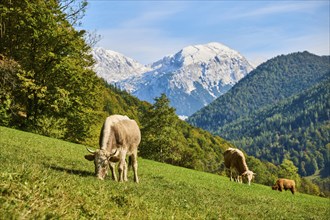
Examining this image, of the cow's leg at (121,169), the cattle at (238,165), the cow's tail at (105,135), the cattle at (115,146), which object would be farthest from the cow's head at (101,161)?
the cattle at (238,165)

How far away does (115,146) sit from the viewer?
765 inches

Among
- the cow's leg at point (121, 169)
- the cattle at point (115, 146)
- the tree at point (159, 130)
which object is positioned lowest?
the cow's leg at point (121, 169)

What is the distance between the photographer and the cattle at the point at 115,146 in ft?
59.4

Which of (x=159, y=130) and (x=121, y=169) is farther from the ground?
(x=159, y=130)

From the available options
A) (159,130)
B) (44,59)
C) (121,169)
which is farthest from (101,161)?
(159,130)

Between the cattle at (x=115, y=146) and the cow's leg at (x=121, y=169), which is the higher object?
the cattle at (x=115, y=146)

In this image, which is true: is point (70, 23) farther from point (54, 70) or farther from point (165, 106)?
point (165, 106)

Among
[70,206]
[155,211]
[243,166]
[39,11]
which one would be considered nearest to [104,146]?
[155,211]

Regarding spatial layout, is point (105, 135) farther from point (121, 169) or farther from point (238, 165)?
point (238, 165)

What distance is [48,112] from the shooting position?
43.2 m

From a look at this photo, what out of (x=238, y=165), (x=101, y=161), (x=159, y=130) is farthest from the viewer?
(x=159, y=130)

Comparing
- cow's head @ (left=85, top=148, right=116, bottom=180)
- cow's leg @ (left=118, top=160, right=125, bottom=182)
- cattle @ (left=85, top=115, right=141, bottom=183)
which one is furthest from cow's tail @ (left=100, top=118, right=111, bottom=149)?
cow's leg @ (left=118, top=160, right=125, bottom=182)

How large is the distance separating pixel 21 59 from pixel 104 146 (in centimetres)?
2684

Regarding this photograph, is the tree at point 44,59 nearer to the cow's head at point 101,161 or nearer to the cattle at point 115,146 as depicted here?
the cattle at point 115,146
